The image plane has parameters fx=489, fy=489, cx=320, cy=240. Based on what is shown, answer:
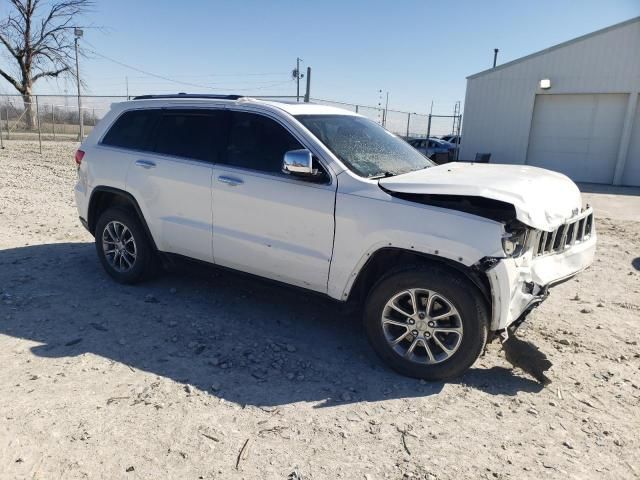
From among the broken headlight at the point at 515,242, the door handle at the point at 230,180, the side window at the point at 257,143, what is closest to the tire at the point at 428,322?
the broken headlight at the point at 515,242

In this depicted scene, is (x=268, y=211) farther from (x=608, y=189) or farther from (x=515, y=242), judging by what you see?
(x=608, y=189)

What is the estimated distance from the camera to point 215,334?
4.08m

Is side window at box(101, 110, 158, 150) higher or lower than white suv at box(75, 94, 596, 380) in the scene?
higher

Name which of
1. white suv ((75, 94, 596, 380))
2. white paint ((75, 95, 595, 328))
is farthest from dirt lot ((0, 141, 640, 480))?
white paint ((75, 95, 595, 328))

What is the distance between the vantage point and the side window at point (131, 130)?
15.8 ft

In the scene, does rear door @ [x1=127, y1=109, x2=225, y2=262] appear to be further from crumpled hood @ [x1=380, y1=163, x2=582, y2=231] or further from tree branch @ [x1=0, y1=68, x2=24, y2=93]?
tree branch @ [x1=0, y1=68, x2=24, y2=93]

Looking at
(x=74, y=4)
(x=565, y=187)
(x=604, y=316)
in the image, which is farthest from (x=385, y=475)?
(x=74, y=4)

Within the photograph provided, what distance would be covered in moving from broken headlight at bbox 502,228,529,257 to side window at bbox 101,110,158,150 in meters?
3.46

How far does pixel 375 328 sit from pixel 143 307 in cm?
226

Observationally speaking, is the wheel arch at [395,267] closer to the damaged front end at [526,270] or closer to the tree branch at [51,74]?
the damaged front end at [526,270]

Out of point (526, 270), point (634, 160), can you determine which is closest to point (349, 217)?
point (526, 270)

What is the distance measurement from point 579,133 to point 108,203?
16.5m

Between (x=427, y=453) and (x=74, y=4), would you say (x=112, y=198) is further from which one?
(x=74, y=4)

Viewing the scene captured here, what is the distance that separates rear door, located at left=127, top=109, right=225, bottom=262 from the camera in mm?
4309
